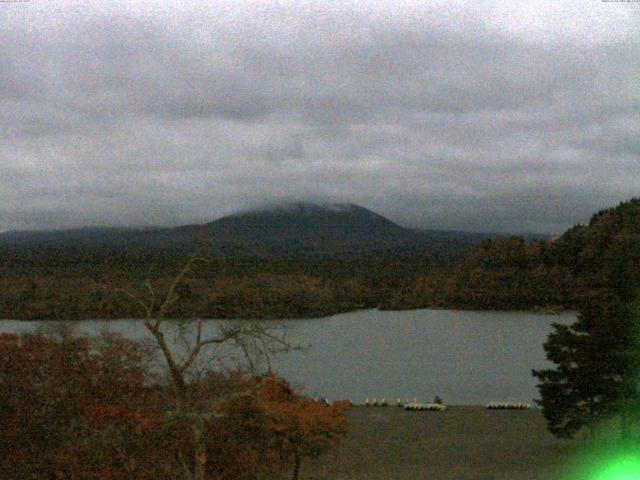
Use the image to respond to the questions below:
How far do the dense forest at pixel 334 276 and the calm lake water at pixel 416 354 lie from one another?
2.01m

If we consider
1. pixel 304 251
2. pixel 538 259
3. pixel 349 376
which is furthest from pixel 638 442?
pixel 304 251

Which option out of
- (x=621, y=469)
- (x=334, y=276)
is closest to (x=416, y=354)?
(x=334, y=276)

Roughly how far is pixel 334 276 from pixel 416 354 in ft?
84.0

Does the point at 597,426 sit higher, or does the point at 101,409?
the point at 101,409

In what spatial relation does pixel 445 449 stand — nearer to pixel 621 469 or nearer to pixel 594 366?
pixel 594 366

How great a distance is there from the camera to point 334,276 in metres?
67.1

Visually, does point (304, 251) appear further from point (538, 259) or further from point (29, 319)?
point (29, 319)

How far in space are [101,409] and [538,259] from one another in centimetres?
6185

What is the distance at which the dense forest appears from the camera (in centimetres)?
4022

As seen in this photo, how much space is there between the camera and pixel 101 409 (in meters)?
→ 6.75

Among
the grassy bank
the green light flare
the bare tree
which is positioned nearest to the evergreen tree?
the grassy bank

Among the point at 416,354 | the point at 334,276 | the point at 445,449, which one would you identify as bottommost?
the point at 416,354

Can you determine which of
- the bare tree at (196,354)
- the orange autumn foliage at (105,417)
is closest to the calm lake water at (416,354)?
the orange autumn foliage at (105,417)

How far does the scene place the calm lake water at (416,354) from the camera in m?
30.5
